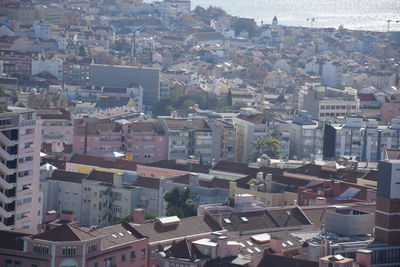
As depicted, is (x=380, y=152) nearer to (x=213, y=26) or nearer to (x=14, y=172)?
(x=14, y=172)

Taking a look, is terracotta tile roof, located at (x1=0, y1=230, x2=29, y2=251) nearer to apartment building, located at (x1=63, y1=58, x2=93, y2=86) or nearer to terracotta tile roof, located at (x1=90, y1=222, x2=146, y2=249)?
terracotta tile roof, located at (x1=90, y1=222, x2=146, y2=249)

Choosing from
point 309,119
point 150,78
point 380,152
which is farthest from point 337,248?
point 150,78

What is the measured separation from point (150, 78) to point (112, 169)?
2924 cm

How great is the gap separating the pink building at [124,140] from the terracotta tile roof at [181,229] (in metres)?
18.3

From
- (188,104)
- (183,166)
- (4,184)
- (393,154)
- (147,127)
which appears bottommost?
(188,104)

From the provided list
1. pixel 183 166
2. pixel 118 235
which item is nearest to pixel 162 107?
pixel 183 166

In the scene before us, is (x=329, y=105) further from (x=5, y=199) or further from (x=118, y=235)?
(x=118, y=235)

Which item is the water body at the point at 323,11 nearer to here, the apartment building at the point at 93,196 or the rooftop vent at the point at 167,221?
the apartment building at the point at 93,196

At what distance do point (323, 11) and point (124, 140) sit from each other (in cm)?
12068

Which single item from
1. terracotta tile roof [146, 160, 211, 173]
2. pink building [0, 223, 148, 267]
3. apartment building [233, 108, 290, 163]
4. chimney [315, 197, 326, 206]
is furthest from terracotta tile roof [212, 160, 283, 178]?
pink building [0, 223, 148, 267]

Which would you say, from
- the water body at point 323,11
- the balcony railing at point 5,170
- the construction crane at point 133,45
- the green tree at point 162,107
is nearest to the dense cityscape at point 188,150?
the balcony railing at point 5,170

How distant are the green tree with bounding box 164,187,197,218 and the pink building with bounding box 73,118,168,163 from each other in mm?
12894

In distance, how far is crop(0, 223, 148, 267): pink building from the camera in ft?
88.5

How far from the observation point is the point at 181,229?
30.2 m
